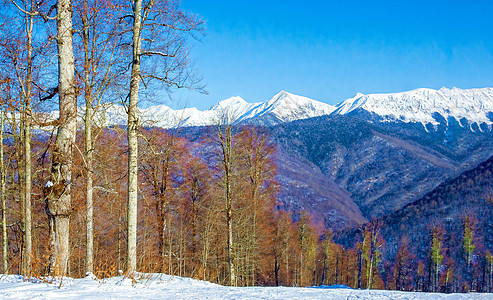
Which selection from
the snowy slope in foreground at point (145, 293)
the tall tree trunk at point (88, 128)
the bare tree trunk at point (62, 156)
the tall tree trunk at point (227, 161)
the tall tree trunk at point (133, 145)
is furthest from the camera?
the tall tree trunk at point (227, 161)

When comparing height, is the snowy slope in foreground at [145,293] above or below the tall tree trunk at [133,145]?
below

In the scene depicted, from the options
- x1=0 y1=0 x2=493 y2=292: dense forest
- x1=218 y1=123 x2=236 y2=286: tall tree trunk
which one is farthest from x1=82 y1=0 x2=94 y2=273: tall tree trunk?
x1=218 y1=123 x2=236 y2=286: tall tree trunk

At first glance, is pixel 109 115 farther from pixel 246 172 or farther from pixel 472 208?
pixel 472 208

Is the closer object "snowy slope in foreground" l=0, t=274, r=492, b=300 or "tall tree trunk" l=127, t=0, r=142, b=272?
"snowy slope in foreground" l=0, t=274, r=492, b=300

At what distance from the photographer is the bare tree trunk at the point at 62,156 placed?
6469 millimetres

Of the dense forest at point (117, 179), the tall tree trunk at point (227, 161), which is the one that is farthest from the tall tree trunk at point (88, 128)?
the tall tree trunk at point (227, 161)

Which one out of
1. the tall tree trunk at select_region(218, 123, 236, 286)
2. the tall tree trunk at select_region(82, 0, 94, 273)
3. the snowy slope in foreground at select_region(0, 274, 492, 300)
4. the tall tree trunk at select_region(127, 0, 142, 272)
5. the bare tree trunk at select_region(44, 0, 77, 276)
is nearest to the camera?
the snowy slope in foreground at select_region(0, 274, 492, 300)

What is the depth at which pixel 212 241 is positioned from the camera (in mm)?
23328

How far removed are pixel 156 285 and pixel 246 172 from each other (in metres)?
15.7

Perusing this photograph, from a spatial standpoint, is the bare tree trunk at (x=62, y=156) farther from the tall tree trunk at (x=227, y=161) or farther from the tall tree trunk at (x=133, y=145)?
the tall tree trunk at (x=227, y=161)

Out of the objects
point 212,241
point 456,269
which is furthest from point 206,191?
point 456,269

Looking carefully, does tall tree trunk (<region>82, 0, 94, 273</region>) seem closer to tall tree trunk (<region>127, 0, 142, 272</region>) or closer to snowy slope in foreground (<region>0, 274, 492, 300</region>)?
tall tree trunk (<region>127, 0, 142, 272</region>)

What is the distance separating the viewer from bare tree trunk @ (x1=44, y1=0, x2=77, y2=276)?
21.2 ft

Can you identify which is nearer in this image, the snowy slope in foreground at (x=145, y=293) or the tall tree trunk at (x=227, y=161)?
the snowy slope in foreground at (x=145, y=293)
